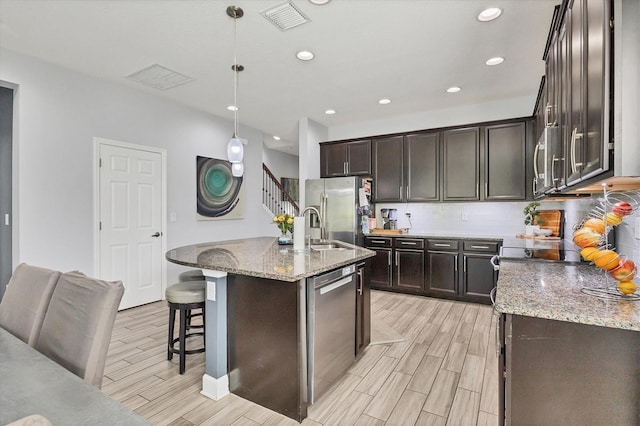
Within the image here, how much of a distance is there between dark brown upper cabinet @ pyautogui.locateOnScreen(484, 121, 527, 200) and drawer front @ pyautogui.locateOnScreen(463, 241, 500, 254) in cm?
67

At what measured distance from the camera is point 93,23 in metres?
2.65

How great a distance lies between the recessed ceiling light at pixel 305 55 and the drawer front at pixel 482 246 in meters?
3.07

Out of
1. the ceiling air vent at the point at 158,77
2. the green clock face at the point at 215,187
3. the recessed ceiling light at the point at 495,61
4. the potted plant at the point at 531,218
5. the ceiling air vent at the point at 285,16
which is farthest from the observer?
the green clock face at the point at 215,187

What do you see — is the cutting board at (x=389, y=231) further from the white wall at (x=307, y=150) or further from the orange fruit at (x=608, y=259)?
the orange fruit at (x=608, y=259)

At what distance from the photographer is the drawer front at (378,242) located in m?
4.85

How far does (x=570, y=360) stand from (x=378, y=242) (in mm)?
3757

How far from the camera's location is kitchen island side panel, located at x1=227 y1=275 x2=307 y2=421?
1918mm

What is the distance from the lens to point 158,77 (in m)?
3.71

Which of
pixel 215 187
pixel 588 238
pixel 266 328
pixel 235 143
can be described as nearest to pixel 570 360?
pixel 588 238

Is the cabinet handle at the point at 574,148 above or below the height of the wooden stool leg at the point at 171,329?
above

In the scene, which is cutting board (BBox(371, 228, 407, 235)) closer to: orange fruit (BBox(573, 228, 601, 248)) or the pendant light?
the pendant light

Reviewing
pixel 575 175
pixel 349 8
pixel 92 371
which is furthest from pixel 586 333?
pixel 349 8

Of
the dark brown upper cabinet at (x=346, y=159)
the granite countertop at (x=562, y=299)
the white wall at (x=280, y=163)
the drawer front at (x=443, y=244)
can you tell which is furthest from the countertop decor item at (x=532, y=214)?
the white wall at (x=280, y=163)

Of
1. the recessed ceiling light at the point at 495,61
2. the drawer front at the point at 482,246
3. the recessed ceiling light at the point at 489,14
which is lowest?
the drawer front at the point at 482,246
